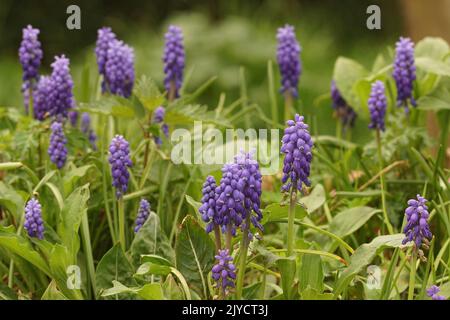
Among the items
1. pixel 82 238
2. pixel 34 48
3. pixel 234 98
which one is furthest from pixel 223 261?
pixel 234 98

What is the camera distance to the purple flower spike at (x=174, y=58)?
11.1 feet

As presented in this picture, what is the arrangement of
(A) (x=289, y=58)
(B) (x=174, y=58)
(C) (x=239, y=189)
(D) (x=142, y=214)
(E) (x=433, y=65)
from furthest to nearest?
(A) (x=289, y=58) < (B) (x=174, y=58) < (E) (x=433, y=65) < (D) (x=142, y=214) < (C) (x=239, y=189)

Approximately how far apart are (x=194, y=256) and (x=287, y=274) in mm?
282

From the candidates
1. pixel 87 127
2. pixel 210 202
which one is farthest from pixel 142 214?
pixel 87 127

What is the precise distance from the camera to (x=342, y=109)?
3.78 metres

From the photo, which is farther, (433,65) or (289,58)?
(289,58)

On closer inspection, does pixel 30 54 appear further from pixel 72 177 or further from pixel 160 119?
pixel 72 177

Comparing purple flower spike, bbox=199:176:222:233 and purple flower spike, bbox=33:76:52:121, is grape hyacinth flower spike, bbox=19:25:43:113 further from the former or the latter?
purple flower spike, bbox=199:176:222:233

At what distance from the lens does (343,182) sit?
10.6 ft

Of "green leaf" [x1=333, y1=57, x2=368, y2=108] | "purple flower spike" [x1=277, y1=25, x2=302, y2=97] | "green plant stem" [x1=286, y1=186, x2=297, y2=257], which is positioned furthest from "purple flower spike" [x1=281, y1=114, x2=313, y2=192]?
"green leaf" [x1=333, y1=57, x2=368, y2=108]

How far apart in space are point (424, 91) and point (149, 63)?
218 inches

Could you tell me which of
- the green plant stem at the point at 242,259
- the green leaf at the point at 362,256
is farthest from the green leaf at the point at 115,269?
the green leaf at the point at 362,256

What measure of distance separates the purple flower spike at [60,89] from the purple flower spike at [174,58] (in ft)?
1.48
